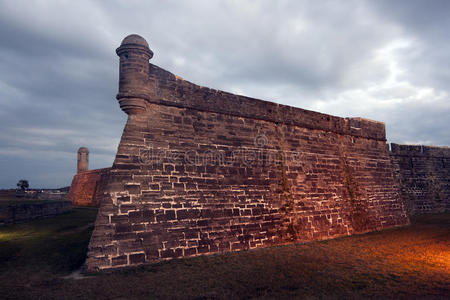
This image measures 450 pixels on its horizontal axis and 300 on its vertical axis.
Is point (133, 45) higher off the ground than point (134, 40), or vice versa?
point (134, 40)

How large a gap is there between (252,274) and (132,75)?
5732 millimetres

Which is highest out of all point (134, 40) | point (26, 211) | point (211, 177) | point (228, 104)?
point (134, 40)

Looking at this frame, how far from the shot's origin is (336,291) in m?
4.45

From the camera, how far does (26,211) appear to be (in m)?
12.9

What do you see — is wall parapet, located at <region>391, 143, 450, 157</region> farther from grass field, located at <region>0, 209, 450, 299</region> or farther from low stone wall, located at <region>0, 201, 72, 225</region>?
low stone wall, located at <region>0, 201, 72, 225</region>

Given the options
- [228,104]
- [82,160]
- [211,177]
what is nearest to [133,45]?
[228,104]

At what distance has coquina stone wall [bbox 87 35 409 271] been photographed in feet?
20.6

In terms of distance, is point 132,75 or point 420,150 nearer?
point 132,75

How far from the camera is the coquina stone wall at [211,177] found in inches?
247

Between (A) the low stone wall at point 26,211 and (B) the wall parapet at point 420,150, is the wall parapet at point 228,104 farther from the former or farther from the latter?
(A) the low stone wall at point 26,211

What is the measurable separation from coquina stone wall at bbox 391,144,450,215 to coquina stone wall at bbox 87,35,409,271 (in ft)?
24.1

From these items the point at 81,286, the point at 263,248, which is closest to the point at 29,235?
the point at 81,286

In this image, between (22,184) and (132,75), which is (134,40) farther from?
(22,184)

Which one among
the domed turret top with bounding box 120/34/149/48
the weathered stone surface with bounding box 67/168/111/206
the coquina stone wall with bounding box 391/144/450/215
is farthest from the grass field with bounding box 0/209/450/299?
the weathered stone surface with bounding box 67/168/111/206
